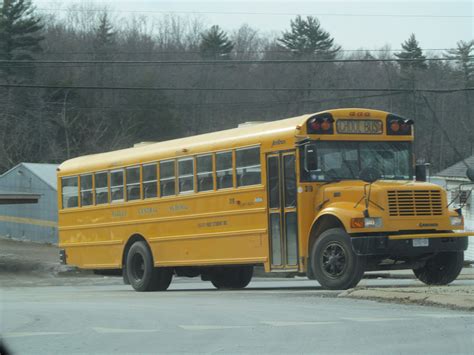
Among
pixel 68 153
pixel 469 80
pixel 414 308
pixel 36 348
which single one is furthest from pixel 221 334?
pixel 68 153

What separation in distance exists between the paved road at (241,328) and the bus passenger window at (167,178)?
16.7ft

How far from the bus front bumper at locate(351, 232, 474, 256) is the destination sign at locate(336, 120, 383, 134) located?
2.21 metres

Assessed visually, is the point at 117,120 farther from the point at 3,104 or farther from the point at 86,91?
the point at 3,104

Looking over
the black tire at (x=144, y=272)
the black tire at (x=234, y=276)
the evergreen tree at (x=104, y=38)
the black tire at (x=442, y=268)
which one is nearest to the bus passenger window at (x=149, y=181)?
the black tire at (x=144, y=272)

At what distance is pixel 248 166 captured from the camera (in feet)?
58.0

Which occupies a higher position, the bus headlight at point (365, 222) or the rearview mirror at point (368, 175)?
the rearview mirror at point (368, 175)

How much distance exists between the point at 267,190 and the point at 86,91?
55392mm

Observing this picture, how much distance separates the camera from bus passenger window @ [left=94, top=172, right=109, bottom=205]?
21859 millimetres

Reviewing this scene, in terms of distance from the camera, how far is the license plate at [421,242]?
1570cm

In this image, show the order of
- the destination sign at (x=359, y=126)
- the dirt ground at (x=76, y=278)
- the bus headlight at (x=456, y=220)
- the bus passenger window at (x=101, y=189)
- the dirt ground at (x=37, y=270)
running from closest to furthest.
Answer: the dirt ground at (x=76, y=278), the bus headlight at (x=456, y=220), the destination sign at (x=359, y=126), the bus passenger window at (x=101, y=189), the dirt ground at (x=37, y=270)

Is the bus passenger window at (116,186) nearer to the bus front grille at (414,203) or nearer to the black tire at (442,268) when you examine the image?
the black tire at (442,268)

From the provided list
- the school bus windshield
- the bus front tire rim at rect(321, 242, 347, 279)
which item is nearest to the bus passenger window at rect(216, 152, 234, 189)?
the school bus windshield

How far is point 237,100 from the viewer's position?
60.8 m

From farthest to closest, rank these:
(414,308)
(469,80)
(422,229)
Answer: (469,80) → (422,229) → (414,308)
